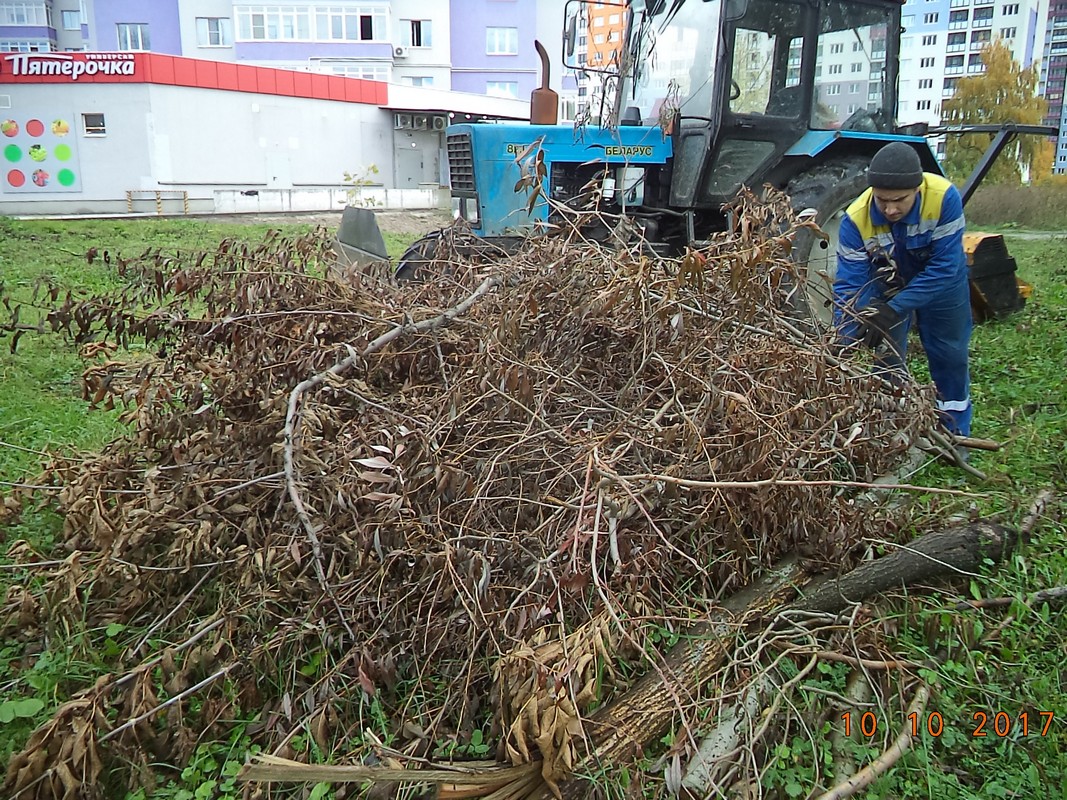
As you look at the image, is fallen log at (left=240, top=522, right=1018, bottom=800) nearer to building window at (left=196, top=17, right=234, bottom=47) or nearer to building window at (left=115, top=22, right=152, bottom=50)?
building window at (left=196, top=17, right=234, bottom=47)

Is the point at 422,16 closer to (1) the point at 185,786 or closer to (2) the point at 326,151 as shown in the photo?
(2) the point at 326,151

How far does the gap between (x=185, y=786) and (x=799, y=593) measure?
6.81 feet

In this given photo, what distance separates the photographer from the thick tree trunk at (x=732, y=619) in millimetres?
2348

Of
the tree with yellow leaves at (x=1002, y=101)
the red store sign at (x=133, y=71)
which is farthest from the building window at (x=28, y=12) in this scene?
the tree with yellow leaves at (x=1002, y=101)

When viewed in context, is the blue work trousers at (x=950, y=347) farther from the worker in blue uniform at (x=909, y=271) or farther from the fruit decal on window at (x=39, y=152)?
the fruit decal on window at (x=39, y=152)

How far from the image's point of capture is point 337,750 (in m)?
2.38

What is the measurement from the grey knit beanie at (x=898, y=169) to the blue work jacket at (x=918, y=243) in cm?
22

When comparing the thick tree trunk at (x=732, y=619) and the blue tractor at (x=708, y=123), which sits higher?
the blue tractor at (x=708, y=123)

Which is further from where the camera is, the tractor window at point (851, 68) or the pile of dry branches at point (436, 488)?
the tractor window at point (851, 68)

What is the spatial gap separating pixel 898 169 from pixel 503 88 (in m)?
33.0

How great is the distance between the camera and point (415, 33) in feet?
110

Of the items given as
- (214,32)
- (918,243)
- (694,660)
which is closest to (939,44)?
(214,32)

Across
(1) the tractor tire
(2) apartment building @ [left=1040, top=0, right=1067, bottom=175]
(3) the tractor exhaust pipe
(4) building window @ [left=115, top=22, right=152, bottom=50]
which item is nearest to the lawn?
(1) the tractor tire
